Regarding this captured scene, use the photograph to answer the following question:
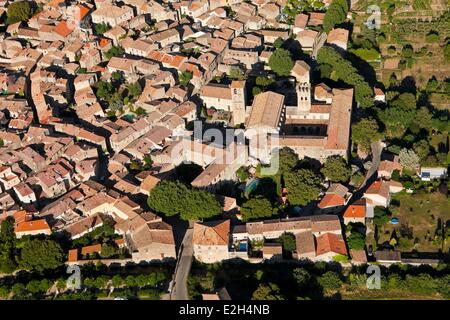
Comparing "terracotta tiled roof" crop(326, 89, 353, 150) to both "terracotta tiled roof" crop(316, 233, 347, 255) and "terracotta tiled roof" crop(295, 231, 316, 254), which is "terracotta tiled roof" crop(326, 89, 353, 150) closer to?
"terracotta tiled roof" crop(316, 233, 347, 255)

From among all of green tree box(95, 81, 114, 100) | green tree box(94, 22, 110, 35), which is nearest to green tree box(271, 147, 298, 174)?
green tree box(95, 81, 114, 100)

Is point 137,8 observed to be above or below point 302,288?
above

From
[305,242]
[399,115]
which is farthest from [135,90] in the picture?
[399,115]

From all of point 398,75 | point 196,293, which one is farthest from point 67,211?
point 398,75

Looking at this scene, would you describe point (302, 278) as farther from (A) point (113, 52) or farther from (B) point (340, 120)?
(A) point (113, 52)

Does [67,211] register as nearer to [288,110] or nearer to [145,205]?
[145,205]

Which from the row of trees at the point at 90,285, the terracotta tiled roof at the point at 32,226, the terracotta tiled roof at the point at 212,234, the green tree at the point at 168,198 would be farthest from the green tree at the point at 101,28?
the row of trees at the point at 90,285
